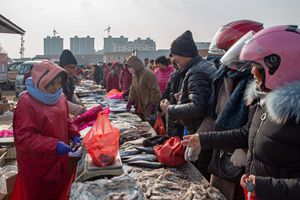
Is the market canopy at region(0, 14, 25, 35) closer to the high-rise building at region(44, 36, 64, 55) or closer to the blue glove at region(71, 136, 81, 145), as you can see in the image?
the blue glove at region(71, 136, 81, 145)

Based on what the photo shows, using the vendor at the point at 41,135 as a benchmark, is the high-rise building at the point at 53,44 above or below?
above

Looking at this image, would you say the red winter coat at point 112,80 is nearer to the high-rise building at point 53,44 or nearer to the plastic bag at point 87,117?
the plastic bag at point 87,117

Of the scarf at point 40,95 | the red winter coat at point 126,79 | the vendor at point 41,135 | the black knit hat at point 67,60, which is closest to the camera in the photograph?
the vendor at point 41,135

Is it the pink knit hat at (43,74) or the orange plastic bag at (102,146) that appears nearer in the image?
the orange plastic bag at (102,146)

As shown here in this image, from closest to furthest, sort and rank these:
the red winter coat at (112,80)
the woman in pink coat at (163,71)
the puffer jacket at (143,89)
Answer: the puffer jacket at (143,89) → the woman in pink coat at (163,71) → the red winter coat at (112,80)

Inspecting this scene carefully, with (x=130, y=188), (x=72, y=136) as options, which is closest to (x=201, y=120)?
(x=130, y=188)

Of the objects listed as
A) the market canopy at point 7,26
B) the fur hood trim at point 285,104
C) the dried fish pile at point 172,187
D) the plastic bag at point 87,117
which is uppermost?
the market canopy at point 7,26

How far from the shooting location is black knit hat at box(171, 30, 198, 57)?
146 inches

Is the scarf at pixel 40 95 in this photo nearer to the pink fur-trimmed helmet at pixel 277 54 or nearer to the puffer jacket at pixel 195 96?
the puffer jacket at pixel 195 96

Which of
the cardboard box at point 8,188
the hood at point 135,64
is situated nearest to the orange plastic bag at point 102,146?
the cardboard box at point 8,188

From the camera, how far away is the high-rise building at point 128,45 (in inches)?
3981

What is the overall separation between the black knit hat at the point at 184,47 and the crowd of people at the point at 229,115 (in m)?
Result: 0.01

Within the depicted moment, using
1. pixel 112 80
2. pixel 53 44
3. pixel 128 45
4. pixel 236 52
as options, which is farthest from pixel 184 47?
pixel 53 44

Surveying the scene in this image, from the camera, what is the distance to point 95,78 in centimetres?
2131
